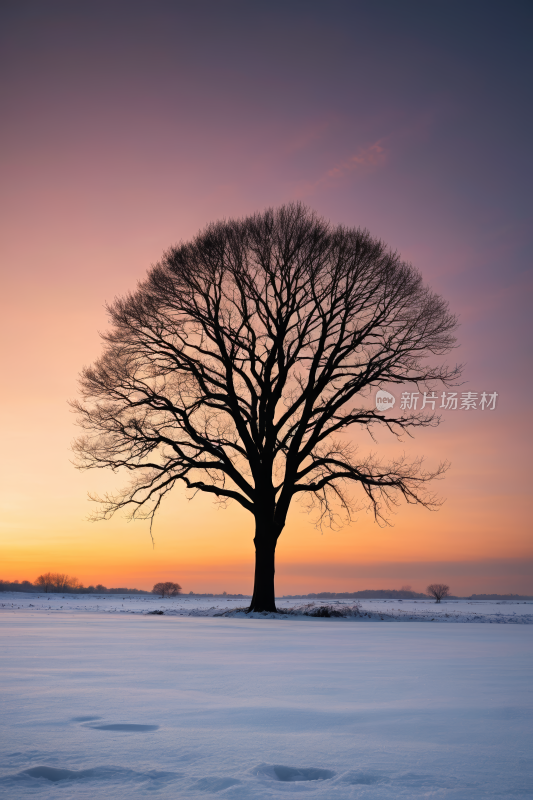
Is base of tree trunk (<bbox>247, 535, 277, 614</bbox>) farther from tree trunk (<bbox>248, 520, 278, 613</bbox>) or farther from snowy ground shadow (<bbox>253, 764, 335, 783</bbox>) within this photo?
snowy ground shadow (<bbox>253, 764, 335, 783</bbox>)

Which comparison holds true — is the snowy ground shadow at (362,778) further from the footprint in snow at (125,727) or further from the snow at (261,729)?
the footprint in snow at (125,727)

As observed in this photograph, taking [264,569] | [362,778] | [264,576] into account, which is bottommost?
[264,576]

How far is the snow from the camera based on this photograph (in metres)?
1.79

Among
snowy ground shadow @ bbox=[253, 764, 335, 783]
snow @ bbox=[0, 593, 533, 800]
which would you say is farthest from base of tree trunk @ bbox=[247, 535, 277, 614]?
snowy ground shadow @ bbox=[253, 764, 335, 783]

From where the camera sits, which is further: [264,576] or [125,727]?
[264,576]

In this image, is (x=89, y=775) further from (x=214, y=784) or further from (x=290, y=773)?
(x=290, y=773)

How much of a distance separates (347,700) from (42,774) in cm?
180

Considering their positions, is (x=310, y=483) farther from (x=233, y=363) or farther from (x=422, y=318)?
(x=422, y=318)

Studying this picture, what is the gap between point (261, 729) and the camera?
2.47 m

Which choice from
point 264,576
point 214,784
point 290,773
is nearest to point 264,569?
point 264,576

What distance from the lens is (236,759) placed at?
6.63ft

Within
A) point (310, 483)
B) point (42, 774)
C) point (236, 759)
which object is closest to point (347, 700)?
point (236, 759)

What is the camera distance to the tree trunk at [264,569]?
1683 cm

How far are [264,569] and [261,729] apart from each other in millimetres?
14932
